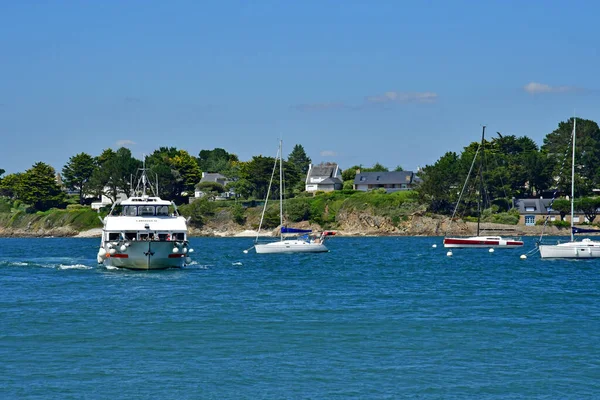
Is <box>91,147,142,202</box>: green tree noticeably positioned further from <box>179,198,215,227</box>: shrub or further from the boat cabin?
the boat cabin

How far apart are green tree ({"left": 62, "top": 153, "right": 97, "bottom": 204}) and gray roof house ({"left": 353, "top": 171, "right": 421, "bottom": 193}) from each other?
5840 cm

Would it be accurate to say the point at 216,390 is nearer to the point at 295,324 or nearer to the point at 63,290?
the point at 295,324

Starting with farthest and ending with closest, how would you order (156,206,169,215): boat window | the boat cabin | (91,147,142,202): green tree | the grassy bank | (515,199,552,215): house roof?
(91,147,142,202): green tree
the grassy bank
(515,199,552,215): house roof
(156,206,169,215): boat window
the boat cabin

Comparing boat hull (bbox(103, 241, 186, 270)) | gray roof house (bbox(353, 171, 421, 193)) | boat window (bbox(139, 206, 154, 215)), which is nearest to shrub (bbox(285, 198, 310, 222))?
gray roof house (bbox(353, 171, 421, 193))

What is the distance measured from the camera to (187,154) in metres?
196

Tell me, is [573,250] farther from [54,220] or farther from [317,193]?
[54,220]

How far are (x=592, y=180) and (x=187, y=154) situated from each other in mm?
87205

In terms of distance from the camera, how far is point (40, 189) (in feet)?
584

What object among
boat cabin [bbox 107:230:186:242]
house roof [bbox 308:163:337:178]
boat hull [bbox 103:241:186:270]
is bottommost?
→ boat hull [bbox 103:241:186:270]

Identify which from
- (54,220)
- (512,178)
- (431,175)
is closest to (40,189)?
(54,220)

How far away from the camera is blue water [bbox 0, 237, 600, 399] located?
1064 inches

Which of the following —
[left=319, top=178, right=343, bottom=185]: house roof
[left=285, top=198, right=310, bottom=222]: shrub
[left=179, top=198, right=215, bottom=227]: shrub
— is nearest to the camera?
[left=285, top=198, right=310, bottom=222]: shrub

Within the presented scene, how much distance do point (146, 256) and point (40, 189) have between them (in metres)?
123

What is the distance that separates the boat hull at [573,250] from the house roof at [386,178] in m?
103
